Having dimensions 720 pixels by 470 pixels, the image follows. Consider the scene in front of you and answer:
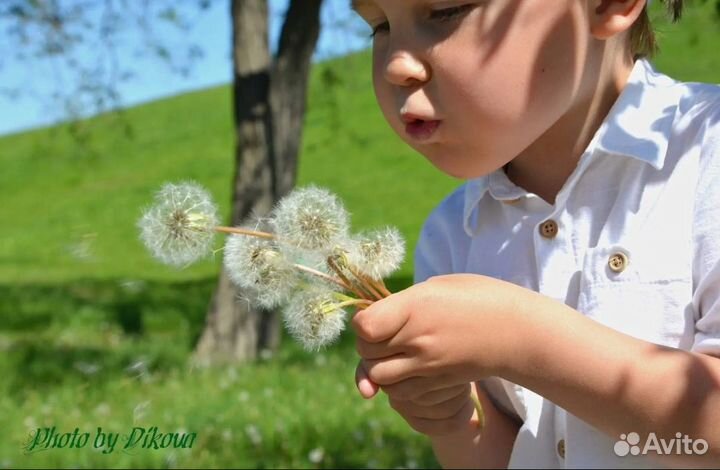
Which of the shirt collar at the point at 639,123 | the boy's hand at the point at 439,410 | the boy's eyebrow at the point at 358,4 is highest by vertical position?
the boy's eyebrow at the point at 358,4

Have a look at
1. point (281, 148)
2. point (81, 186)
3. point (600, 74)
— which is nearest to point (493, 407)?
point (600, 74)

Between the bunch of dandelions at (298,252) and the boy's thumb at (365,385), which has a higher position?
the bunch of dandelions at (298,252)

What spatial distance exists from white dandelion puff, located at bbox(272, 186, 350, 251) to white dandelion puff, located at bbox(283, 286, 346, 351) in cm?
8

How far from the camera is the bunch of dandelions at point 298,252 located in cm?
164

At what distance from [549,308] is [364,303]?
1.04ft

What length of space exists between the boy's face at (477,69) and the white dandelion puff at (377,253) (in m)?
0.17

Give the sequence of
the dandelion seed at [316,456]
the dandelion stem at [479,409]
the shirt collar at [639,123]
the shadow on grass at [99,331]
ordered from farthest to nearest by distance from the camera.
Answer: the shadow on grass at [99,331]
the dandelion seed at [316,456]
the dandelion stem at [479,409]
the shirt collar at [639,123]

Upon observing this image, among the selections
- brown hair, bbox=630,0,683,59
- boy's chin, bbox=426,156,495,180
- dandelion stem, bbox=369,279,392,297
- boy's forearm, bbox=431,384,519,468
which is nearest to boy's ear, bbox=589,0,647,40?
brown hair, bbox=630,0,683,59

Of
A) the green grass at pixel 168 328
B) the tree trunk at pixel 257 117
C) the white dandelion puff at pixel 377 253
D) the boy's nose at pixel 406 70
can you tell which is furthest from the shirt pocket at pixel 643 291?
the tree trunk at pixel 257 117

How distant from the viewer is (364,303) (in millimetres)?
1648

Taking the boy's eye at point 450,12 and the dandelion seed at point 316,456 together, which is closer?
the boy's eye at point 450,12

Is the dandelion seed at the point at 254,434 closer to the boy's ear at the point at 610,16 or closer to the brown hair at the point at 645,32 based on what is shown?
the brown hair at the point at 645,32

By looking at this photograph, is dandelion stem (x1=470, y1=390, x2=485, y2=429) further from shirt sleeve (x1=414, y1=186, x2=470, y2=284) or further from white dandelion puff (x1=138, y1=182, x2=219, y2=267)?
white dandelion puff (x1=138, y1=182, x2=219, y2=267)

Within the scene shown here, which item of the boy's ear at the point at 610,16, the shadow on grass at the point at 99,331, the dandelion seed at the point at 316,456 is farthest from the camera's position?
the shadow on grass at the point at 99,331
